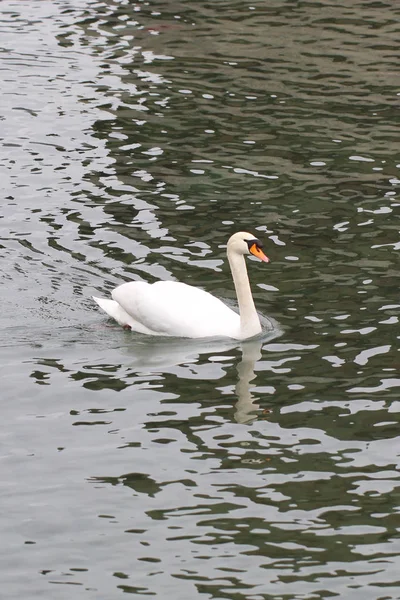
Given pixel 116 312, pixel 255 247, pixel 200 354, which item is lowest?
pixel 200 354

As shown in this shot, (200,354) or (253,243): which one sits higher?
(253,243)

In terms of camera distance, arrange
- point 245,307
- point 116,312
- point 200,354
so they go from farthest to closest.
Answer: point 116,312, point 245,307, point 200,354

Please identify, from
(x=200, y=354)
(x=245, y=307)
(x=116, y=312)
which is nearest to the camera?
(x=200, y=354)

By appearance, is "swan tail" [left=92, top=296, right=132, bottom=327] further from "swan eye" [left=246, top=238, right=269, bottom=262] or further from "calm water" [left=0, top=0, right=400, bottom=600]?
"swan eye" [left=246, top=238, right=269, bottom=262]

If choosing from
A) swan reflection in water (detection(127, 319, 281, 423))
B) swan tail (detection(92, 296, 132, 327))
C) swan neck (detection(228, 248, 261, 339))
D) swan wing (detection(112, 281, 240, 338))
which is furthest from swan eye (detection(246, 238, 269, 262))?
swan tail (detection(92, 296, 132, 327))

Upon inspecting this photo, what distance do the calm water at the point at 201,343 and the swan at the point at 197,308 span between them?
8.2 inches

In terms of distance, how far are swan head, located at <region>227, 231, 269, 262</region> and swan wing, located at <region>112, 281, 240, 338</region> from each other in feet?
2.08

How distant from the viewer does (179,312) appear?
1379 cm

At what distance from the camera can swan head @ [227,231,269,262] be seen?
1370 centimetres

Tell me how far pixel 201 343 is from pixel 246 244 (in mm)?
1166

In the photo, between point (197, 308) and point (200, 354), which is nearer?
point (200, 354)

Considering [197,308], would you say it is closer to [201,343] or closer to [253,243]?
[201,343]

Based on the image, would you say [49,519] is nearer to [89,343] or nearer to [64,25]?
[89,343]

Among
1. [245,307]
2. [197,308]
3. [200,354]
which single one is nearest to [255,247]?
[245,307]
